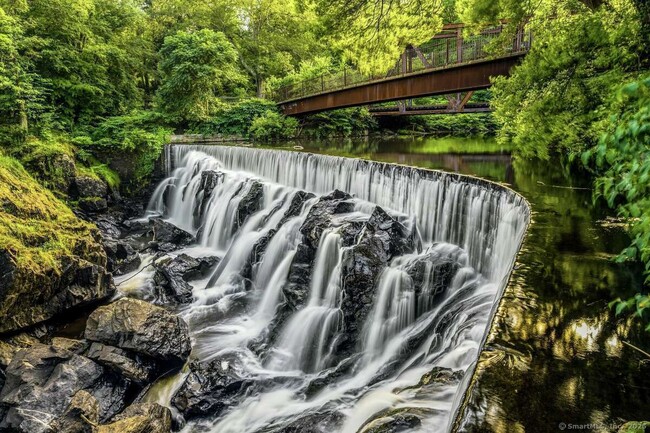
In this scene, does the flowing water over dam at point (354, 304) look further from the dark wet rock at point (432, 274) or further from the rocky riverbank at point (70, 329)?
the rocky riverbank at point (70, 329)

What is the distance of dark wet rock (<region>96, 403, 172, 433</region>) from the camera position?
19.0ft

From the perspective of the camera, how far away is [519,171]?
1204cm

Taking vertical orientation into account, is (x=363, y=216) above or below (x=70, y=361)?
above

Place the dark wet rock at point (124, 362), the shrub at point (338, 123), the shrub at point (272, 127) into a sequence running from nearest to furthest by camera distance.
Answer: the dark wet rock at point (124, 362), the shrub at point (272, 127), the shrub at point (338, 123)

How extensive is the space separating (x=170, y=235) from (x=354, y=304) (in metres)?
9.27

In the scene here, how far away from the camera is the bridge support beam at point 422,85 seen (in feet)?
50.1

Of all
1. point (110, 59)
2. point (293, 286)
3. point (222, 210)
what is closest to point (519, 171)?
point (293, 286)

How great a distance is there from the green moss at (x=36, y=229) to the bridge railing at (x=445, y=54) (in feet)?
32.9

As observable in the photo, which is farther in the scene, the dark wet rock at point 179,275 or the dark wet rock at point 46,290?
the dark wet rock at point 179,275

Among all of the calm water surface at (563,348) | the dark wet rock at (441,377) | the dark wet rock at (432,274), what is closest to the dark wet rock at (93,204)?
the dark wet rock at (432,274)

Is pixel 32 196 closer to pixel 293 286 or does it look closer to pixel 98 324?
pixel 98 324

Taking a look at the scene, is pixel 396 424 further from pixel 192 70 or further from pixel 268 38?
pixel 268 38

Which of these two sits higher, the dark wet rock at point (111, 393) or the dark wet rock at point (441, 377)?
the dark wet rock at point (441, 377)

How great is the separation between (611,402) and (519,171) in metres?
10.5
